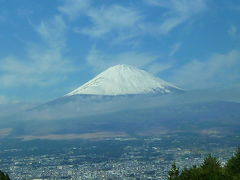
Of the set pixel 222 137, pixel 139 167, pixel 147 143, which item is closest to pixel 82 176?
pixel 139 167

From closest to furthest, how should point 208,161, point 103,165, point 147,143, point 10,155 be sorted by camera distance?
point 208,161 → point 103,165 → point 10,155 → point 147,143

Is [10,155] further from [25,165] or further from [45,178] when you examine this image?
[45,178]

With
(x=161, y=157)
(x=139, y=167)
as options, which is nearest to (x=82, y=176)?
(x=139, y=167)

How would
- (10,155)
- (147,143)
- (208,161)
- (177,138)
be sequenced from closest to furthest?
(208,161), (10,155), (147,143), (177,138)

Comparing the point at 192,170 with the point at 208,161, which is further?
the point at 208,161

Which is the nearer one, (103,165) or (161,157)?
(103,165)

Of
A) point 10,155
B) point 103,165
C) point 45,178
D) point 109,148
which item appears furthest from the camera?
point 109,148

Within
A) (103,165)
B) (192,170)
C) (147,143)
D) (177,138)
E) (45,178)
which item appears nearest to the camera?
(192,170)

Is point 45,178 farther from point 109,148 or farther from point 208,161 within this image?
point 109,148

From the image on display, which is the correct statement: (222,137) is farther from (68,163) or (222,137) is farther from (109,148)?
(68,163)
